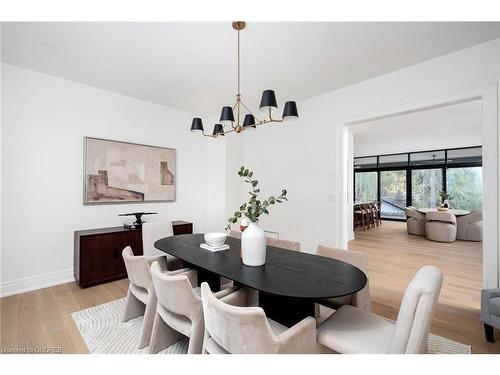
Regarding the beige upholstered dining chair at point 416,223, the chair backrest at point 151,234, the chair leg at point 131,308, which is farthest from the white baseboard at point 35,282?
the beige upholstered dining chair at point 416,223

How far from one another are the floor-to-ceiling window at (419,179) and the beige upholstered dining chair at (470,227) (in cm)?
148

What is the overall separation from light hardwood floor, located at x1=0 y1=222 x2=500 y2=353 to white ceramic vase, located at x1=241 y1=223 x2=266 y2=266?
1.47m

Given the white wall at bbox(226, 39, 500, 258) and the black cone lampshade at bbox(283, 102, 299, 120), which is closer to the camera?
the black cone lampshade at bbox(283, 102, 299, 120)

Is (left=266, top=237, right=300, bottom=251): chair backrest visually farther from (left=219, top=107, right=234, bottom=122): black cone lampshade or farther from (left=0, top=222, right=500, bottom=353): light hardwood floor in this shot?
(left=219, top=107, right=234, bottom=122): black cone lampshade

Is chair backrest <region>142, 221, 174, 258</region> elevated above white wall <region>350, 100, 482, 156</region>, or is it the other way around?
white wall <region>350, 100, 482, 156</region>

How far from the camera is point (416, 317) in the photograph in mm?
1037

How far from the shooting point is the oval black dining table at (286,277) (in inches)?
51.0

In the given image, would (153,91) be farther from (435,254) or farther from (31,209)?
(435,254)

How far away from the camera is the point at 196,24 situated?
2.07 metres

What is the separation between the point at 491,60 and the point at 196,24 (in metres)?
2.82

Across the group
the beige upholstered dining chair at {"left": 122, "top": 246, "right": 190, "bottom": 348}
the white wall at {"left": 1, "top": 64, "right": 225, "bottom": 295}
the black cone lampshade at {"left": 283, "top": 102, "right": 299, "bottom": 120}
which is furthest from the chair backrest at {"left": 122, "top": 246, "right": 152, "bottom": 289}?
the white wall at {"left": 1, "top": 64, "right": 225, "bottom": 295}

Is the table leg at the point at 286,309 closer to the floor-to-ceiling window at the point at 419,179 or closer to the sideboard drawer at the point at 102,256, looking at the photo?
the sideboard drawer at the point at 102,256

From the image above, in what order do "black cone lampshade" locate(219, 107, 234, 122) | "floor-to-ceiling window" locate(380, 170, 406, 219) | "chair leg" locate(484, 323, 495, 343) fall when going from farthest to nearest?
"floor-to-ceiling window" locate(380, 170, 406, 219) < "black cone lampshade" locate(219, 107, 234, 122) < "chair leg" locate(484, 323, 495, 343)

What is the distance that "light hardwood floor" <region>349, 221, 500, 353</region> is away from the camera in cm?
217
